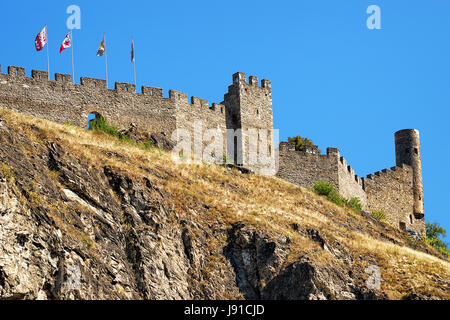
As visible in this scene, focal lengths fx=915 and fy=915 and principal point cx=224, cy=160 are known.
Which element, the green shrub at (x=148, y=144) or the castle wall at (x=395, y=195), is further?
the castle wall at (x=395, y=195)

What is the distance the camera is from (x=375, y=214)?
62.2m

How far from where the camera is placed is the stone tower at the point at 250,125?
56500mm

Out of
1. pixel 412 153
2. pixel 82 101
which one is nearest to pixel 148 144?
pixel 82 101

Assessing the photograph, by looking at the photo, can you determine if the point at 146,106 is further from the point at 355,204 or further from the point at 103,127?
the point at 355,204

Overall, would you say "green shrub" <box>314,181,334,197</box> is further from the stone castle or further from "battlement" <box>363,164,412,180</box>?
"battlement" <box>363,164,412,180</box>

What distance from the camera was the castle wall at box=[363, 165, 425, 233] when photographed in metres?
65.4

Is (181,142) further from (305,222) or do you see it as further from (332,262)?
(332,262)

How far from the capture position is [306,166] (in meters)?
59.5

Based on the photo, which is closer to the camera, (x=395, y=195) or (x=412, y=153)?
(x=395, y=195)

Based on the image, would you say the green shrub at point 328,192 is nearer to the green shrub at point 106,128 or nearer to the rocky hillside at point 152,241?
the rocky hillside at point 152,241

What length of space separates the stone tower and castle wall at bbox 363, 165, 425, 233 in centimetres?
1058

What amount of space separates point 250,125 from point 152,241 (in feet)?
80.8

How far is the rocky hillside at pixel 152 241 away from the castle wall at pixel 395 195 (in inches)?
814

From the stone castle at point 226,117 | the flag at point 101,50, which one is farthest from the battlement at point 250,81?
the flag at point 101,50
